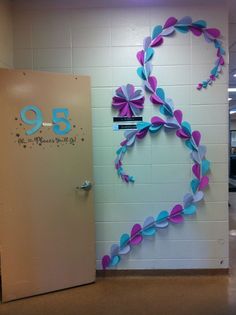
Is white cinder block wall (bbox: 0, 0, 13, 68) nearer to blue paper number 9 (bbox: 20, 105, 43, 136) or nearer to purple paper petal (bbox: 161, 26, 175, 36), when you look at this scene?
blue paper number 9 (bbox: 20, 105, 43, 136)

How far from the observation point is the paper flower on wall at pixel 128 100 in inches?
111

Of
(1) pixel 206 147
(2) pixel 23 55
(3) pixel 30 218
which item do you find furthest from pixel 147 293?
(2) pixel 23 55

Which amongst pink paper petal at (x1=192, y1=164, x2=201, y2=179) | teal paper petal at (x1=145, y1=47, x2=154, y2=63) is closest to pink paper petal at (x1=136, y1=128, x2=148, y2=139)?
pink paper petal at (x1=192, y1=164, x2=201, y2=179)

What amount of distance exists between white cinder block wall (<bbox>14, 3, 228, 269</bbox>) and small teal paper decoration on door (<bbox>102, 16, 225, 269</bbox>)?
57 millimetres

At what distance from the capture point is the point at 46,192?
2.63 meters

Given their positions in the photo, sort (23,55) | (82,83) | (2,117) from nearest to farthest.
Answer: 1. (2,117)
2. (82,83)
3. (23,55)

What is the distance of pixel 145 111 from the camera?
285 centimetres

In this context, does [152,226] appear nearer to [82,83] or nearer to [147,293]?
[147,293]

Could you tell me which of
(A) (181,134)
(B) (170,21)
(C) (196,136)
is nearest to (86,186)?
(A) (181,134)

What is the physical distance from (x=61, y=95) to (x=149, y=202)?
4.37 feet

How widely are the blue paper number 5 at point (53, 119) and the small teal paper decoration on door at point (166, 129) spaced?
0.58 metres

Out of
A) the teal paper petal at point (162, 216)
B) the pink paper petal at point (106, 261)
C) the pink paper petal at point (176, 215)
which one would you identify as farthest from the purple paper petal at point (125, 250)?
the pink paper petal at point (176, 215)

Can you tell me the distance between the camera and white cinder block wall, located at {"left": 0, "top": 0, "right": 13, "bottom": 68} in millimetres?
2660

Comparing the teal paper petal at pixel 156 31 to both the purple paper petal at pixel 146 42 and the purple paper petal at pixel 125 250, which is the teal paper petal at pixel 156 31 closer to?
the purple paper petal at pixel 146 42
